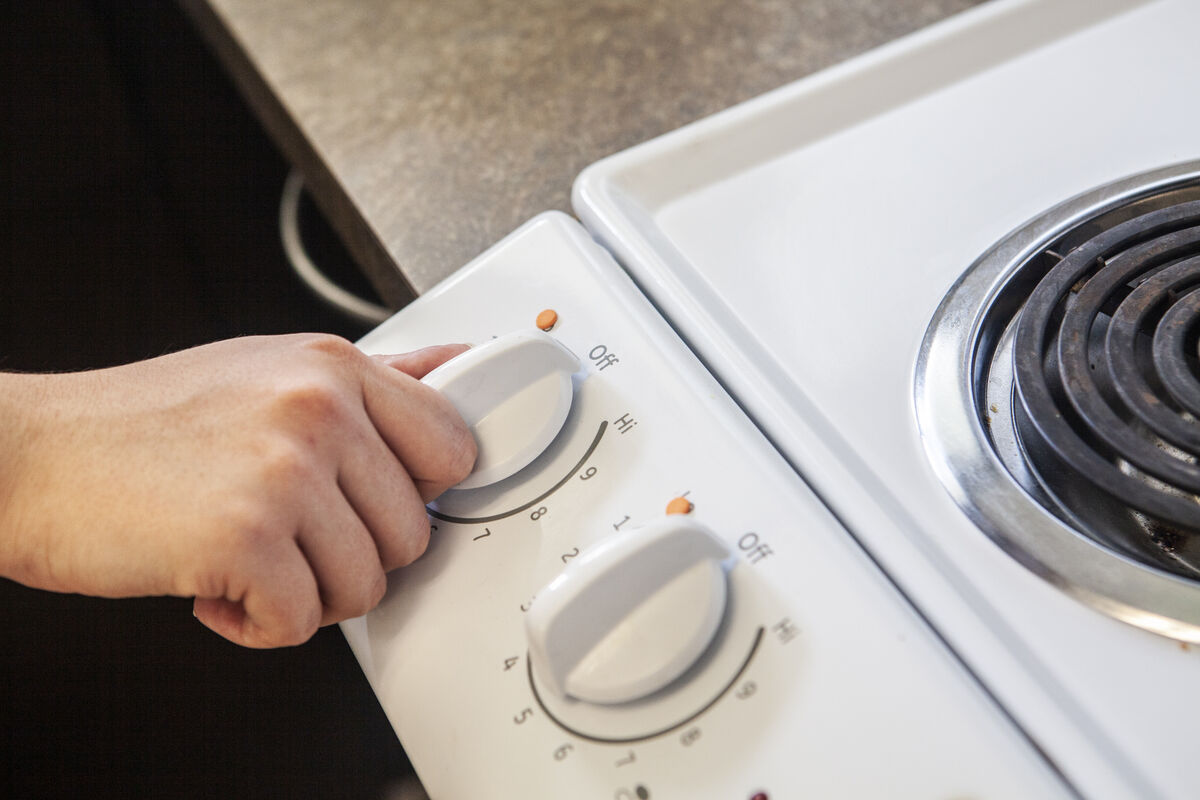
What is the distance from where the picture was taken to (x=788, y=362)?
0.38 m

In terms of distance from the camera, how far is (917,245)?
0.41 meters

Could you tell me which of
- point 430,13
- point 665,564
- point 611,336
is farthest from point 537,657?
point 430,13

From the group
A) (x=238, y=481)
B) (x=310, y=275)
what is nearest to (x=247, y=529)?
(x=238, y=481)

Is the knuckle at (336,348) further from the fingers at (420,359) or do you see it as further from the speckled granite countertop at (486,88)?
the speckled granite countertop at (486,88)

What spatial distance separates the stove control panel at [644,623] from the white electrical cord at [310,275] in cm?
48

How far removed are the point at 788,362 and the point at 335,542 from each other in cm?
20

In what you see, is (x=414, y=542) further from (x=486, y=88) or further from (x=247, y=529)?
(x=486, y=88)

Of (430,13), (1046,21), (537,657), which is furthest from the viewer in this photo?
(430,13)

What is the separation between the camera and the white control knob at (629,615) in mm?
283

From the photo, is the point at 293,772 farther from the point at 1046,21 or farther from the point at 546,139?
the point at 1046,21

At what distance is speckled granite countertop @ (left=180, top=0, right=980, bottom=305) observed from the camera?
0.56m

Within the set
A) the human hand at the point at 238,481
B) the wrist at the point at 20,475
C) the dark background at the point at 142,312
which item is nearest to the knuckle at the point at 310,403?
the human hand at the point at 238,481

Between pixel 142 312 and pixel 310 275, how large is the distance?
9.2 inches

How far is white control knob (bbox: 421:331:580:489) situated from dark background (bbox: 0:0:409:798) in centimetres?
42
